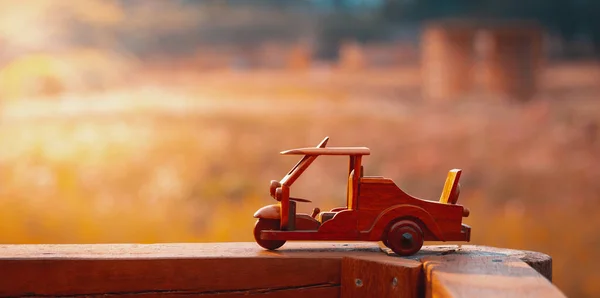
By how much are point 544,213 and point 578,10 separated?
3.16 ft

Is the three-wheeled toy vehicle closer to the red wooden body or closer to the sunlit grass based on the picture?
the red wooden body

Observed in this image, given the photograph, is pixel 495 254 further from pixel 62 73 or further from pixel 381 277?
pixel 62 73

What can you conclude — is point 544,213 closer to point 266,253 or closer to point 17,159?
point 266,253

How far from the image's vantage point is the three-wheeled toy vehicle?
1.59 metres

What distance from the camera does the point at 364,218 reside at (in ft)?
5.25

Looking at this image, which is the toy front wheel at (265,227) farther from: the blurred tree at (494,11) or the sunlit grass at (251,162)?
the blurred tree at (494,11)

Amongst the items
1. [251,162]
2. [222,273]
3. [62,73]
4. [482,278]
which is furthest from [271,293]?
[62,73]

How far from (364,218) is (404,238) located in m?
0.09

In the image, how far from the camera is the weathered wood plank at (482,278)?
4.15ft

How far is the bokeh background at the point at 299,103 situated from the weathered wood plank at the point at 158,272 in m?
1.77

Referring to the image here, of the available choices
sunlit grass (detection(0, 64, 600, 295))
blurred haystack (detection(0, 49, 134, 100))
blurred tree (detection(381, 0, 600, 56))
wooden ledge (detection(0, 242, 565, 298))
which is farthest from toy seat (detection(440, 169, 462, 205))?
blurred haystack (detection(0, 49, 134, 100))

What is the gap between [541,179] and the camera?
3.39 meters

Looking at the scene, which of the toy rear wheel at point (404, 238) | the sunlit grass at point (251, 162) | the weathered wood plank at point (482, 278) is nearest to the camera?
the weathered wood plank at point (482, 278)

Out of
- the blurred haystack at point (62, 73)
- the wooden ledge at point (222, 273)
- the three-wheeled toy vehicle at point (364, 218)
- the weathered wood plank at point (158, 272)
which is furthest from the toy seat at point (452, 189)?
the blurred haystack at point (62, 73)
